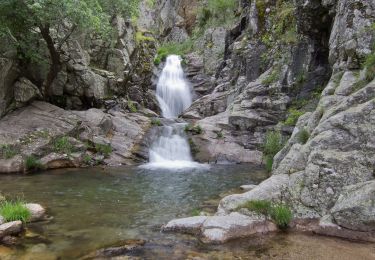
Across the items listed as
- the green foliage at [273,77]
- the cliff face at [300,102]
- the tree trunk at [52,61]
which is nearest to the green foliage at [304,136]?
the cliff face at [300,102]

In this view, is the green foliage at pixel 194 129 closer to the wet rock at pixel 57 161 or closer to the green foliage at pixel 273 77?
the green foliage at pixel 273 77

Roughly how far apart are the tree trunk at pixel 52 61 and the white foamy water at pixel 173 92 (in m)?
11.8

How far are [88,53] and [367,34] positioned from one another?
18739 mm

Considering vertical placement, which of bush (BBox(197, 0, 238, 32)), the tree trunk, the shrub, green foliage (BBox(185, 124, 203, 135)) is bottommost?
the shrub

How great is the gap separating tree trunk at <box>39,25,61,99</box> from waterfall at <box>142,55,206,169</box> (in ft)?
22.5

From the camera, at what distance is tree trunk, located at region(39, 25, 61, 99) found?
19.8 meters

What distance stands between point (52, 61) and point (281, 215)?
16922mm

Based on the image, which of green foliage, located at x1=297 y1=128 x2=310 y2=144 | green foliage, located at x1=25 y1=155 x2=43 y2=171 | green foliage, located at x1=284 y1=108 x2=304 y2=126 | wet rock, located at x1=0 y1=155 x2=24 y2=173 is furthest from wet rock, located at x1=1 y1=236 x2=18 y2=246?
green foliage, located at x1=284 y1=108 x2=304 y2=126

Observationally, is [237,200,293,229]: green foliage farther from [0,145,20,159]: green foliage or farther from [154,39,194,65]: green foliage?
[154,39,194,65]: green foliage

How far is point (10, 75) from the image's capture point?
20516mm

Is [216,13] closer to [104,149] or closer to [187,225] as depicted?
[104,149]

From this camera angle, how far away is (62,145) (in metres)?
19.3

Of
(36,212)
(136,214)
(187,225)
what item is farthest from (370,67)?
(36,212)

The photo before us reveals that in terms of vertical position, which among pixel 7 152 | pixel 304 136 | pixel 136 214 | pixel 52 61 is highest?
pixel 52 61
